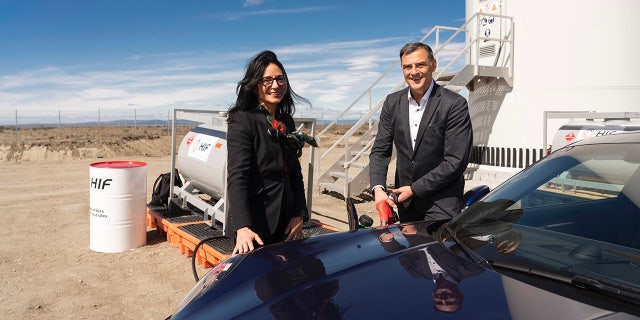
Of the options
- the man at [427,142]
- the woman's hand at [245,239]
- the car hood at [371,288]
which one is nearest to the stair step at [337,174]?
the man at [427,142]

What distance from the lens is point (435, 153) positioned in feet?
11.4

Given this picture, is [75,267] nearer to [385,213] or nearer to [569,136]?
[385,213]

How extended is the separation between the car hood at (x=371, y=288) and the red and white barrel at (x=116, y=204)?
4.32 metres

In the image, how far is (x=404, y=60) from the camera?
135 inches

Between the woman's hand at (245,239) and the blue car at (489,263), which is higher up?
the blue car at (489,263)

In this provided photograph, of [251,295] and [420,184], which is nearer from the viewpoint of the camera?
[251,295]

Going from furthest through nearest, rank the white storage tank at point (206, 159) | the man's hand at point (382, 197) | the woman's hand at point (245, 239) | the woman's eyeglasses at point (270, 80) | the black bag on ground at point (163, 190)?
the black bag on ground at point (163, 190) → the white storage tank at point (206, 159) → the man's hand at point (382, 197) → the woman's eyeglasses at point (270, 80) → the woman's hand at point (245, 239)

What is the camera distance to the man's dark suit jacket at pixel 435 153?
3.36 m

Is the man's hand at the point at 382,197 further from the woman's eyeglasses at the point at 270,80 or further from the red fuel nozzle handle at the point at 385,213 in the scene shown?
the woman's eyeglasses at the point at 270,80

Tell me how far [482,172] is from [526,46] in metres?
3.13

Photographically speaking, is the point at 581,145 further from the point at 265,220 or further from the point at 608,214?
the point at 265,220

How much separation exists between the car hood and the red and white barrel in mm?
4324

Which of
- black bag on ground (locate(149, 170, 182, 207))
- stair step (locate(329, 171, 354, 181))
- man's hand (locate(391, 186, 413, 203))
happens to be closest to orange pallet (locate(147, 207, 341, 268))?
black bag on ground (locate(149, 170, 182, 207))

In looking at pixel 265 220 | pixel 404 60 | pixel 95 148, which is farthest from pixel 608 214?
pixel 95 148
